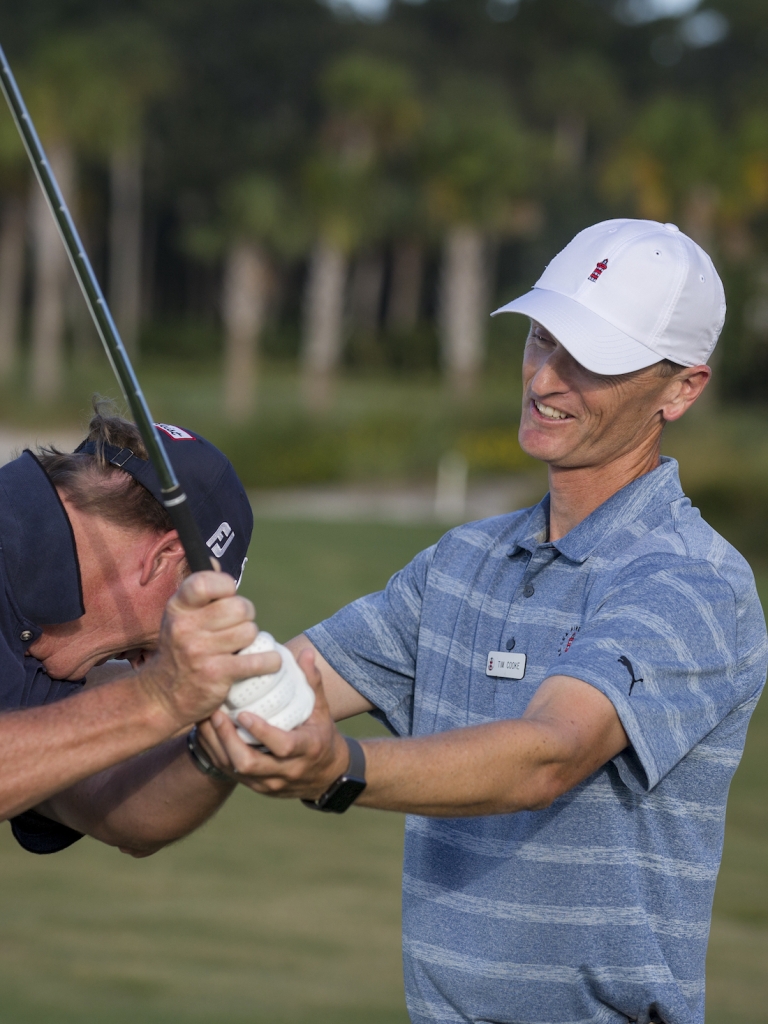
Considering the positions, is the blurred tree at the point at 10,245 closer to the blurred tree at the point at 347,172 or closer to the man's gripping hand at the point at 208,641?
the blurred tree at the point at 347,172

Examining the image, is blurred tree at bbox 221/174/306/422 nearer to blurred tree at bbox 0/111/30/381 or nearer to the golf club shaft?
blurred tree at bbox 0/111/30/381

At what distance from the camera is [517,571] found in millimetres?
2754

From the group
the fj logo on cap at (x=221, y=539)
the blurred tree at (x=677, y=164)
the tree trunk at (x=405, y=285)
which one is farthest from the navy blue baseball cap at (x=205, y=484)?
the tree trunk at (x=405, y=285)

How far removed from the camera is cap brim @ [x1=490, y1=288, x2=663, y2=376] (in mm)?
2670

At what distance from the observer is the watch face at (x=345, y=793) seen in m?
2.12

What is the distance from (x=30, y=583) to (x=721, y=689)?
1.25 m

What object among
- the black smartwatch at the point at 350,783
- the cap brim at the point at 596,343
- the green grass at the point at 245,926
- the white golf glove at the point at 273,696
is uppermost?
the cap brim at the point at 596,343

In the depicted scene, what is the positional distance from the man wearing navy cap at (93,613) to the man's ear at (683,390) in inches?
34.9

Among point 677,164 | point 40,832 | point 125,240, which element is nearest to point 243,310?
point 677,164

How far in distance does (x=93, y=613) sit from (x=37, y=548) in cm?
23

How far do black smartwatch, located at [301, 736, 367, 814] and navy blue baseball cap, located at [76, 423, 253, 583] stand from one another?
792 millimetres

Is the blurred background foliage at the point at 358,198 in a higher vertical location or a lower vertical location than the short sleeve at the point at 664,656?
lower

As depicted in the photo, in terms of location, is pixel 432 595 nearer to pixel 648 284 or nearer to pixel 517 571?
pixel 517 571

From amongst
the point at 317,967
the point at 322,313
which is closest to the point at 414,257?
the point at 322,313
